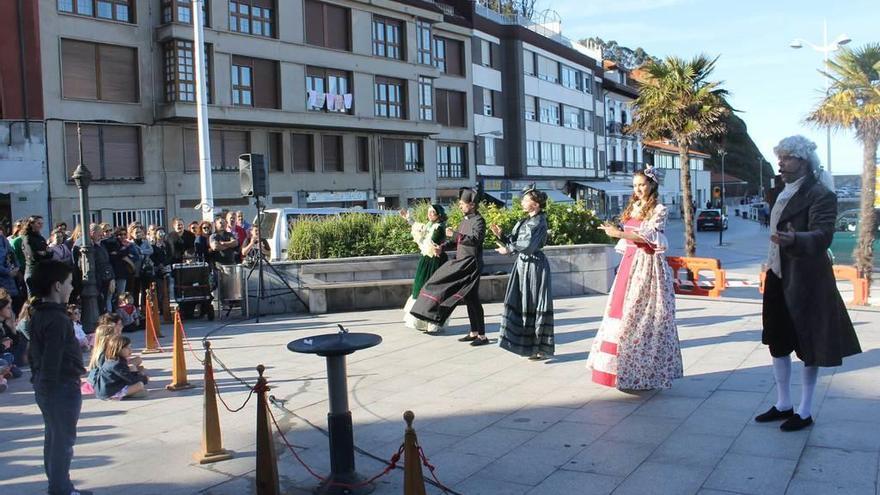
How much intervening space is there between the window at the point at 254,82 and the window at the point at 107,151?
4.29 m

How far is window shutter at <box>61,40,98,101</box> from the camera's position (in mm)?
26359

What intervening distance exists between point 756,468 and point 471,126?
41.2m

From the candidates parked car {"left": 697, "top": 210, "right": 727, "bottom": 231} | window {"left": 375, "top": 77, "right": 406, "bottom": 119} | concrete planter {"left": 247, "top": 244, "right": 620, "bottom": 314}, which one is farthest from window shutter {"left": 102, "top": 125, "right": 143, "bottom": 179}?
parked car {"left": 697, "top": 210, "right": 727, "bottom": 231}

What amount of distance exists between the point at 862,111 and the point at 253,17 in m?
21.9

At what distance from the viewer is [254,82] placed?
31781 millimetres

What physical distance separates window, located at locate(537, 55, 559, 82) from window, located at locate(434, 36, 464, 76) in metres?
10.1

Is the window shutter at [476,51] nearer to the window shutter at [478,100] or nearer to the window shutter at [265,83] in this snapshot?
the window shutter at [478,100]

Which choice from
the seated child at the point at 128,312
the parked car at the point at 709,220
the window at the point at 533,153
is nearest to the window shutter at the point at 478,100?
the window at the point at 533,153

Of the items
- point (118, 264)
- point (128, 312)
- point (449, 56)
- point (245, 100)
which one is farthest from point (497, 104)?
point (128, 312)

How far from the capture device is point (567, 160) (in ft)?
192

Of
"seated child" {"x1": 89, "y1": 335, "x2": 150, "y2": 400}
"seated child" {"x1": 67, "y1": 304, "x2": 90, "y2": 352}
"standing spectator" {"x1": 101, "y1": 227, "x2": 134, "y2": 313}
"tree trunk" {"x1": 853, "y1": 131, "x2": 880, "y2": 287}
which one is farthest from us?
"tree trunk" {"x1": 853, "y1": 131, "x2": 880, "y2": 287}

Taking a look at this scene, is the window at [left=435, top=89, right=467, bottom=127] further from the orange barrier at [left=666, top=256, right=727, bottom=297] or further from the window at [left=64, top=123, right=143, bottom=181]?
the orange barrier at [left=666, top=256, right=727, bottom=297]

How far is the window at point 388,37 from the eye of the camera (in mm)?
37156

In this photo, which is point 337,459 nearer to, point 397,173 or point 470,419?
point 470,419
